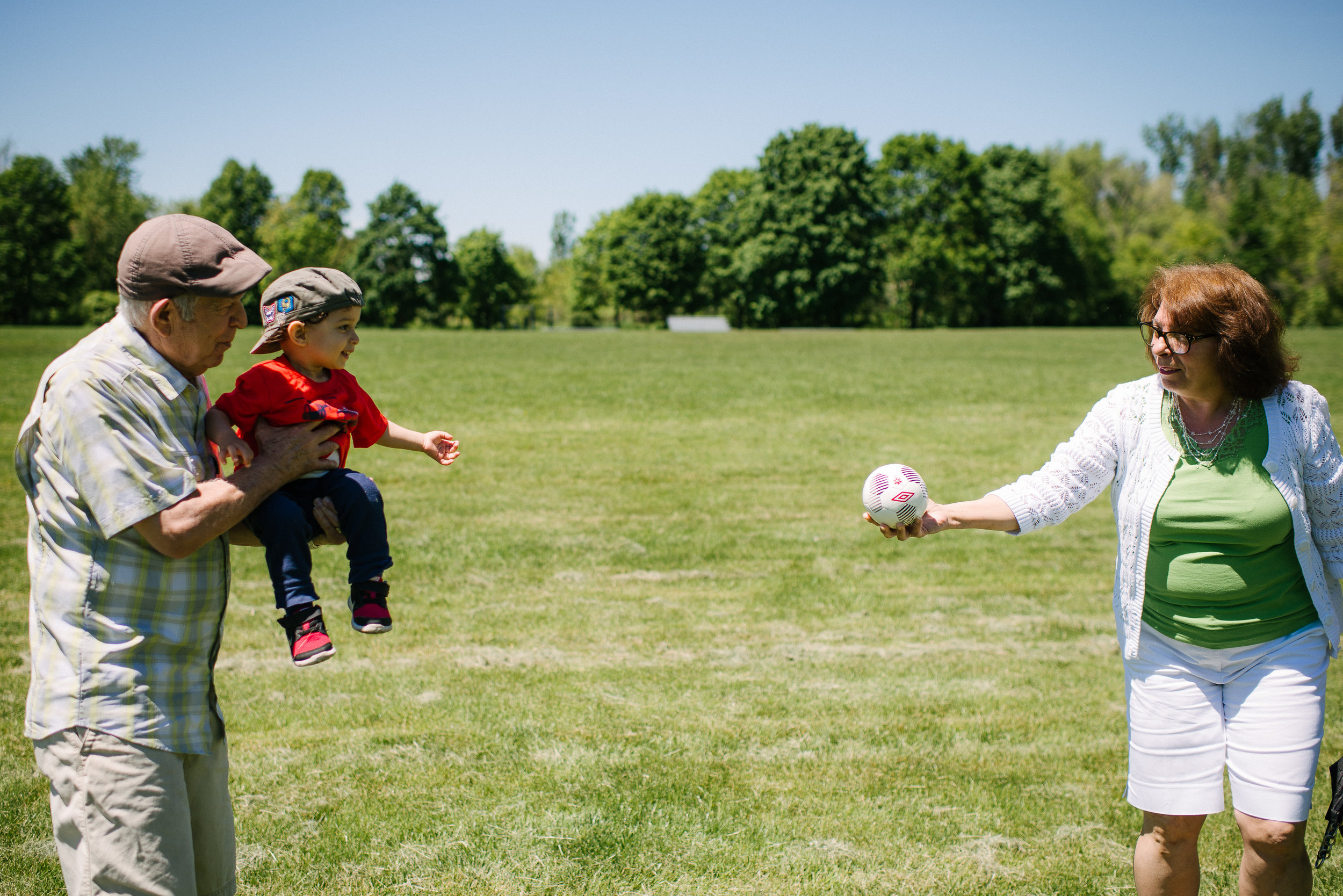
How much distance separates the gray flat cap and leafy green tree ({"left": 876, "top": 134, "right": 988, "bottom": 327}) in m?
70.0

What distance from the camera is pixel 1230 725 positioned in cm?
293

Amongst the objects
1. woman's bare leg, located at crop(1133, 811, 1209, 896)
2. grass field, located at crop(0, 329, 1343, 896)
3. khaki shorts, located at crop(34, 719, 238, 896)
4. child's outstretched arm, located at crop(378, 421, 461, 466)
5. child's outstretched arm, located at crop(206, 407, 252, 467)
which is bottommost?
grass field, located at crop(0, 329, 1343, 896)

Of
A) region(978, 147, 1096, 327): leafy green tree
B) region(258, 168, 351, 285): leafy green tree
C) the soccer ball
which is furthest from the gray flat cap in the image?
region(978, 147, 1096, 327): leafy green tree

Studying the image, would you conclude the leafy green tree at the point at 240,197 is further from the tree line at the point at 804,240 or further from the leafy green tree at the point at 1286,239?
the leafy green tree at the point at 1286,239

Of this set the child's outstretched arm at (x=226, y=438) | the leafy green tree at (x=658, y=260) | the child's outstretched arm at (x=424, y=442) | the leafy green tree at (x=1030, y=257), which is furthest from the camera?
the leafy green tree at (x=658, y=260)

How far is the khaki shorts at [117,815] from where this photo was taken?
2.27m

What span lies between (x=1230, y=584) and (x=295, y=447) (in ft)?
9.33

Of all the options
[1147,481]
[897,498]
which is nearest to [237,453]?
[897,498]

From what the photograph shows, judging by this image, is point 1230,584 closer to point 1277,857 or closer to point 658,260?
point 1277,857

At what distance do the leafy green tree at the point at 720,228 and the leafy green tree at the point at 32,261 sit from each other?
45.3 meters

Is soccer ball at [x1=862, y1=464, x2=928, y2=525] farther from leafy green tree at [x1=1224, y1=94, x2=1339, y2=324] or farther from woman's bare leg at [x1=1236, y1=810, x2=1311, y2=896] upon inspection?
leafy green tree at [x1=1224, y1=94, x2=1339, y2=324]

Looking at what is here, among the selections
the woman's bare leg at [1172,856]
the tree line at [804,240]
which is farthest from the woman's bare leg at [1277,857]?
the tree line at [804,240]

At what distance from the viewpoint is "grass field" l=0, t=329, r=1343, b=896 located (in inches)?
160

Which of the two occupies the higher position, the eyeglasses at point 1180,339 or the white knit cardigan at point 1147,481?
the eyeglasses at point 1180,339
